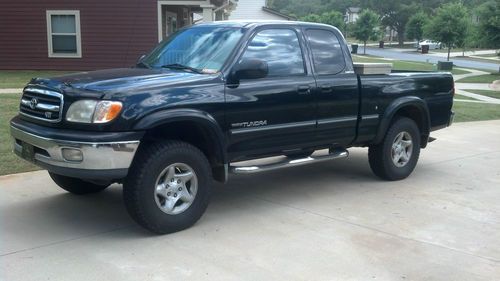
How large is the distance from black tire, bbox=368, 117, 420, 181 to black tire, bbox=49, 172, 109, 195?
131 inches

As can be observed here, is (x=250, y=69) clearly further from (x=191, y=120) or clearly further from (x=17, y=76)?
(x=17, y=76)

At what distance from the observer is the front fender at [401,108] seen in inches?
267

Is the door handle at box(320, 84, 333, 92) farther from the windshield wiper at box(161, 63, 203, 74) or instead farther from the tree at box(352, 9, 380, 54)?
the tree at box(352, 9, 380, 54)

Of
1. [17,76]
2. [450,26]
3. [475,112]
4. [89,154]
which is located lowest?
[475,112]

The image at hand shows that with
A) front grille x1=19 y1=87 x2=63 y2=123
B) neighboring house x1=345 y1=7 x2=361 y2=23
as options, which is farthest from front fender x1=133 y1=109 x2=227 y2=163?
neighboring house x1=345 y1=7 x2=361 y2=23

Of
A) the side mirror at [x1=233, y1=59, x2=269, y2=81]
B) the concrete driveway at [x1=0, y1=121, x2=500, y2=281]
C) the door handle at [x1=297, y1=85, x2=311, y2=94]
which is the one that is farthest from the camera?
the door handle at [x1=297, y1=85, x2=311, y2=94]

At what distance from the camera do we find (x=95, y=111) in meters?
4.55

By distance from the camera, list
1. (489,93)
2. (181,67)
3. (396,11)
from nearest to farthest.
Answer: (181,67) → (489,93) → (396,11)

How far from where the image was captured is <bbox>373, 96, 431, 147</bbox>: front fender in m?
6.79

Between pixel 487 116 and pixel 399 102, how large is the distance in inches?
310

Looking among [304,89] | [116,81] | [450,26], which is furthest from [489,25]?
[116,81]

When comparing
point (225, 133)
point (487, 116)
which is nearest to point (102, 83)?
point (225, 133)

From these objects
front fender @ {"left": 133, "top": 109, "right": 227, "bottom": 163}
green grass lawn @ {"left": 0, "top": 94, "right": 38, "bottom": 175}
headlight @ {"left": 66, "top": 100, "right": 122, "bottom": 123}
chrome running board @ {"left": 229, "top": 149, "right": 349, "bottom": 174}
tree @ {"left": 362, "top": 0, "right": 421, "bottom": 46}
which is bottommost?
green grass lawn @ {"left": 0, "top": 94, "right": 38, "bottom": 175}

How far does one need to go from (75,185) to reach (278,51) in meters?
2.57
